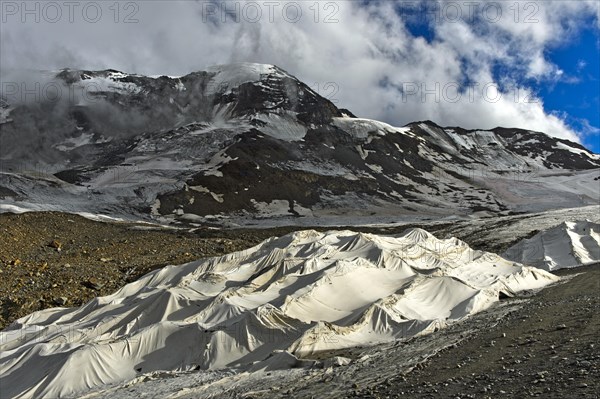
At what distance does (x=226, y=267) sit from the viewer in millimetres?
28719

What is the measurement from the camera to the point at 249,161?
4828 inches

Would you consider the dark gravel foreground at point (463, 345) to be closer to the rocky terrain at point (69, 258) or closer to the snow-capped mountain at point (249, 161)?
the rocky terrain at point (69, 258)

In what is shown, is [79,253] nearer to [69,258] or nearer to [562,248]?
[69,258]

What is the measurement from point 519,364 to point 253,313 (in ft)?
28.8

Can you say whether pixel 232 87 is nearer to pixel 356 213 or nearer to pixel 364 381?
pixel 356 213

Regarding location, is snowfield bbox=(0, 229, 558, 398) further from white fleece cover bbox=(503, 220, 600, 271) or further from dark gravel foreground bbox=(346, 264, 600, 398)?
white fleece cover bbox=(503, 220, 600, 271)

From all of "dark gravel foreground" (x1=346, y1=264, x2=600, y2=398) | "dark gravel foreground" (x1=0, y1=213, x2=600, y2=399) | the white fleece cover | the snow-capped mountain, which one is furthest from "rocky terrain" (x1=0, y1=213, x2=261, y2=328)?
the snow-capped mountain

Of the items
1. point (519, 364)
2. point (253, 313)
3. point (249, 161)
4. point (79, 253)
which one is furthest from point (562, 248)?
point (249, 161)

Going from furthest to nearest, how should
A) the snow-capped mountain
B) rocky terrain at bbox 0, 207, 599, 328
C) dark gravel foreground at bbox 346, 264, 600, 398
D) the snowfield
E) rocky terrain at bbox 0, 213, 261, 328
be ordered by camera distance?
the snow-capped mountain < rocky terrain at bbox 0, 207, 599, 328 < rocky terrain at bbox 0, 213, 261, 328 < the snowfield < dark gravel foreground at bbox 346, 264, 600, 398

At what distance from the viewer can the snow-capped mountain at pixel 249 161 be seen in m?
99.0

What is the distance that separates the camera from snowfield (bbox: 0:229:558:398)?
628 inches

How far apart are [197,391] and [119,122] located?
174 m

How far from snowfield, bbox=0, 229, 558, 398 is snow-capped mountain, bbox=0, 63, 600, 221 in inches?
2142

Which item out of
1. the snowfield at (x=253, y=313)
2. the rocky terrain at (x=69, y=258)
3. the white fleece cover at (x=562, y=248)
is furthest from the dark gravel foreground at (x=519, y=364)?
the white fleece cover at (x=562, y=248)
